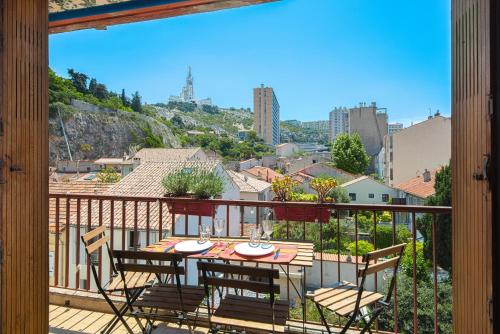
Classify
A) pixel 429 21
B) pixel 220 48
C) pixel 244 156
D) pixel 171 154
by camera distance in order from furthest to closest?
pixel 220 48
pixel 244 156
pixel 429 21
pixel 171 154

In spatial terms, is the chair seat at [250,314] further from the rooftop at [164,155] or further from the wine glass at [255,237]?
the rooftop at [164,155]

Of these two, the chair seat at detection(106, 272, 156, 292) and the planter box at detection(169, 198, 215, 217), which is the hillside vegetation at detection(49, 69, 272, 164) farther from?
the chair seat at detection(106, 272, 156, 292)

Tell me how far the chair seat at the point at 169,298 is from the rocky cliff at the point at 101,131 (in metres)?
30.5

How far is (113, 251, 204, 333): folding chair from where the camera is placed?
206 centimetres

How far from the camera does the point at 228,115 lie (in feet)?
164

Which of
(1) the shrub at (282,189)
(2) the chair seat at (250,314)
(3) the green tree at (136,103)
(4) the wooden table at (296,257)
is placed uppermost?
(3) the green tree at (136,103)

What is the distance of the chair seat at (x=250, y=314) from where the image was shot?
6.37 feet

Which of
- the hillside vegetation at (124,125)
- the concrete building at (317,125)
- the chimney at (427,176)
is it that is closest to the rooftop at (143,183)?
the chimney at (427,176)

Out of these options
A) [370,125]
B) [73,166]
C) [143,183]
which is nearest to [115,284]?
[143,183]

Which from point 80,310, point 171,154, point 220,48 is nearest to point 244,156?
point 171,154

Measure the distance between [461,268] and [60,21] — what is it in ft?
10.1

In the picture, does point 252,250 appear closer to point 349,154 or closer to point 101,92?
point 349,154

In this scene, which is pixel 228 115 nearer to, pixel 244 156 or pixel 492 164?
pixel 244 156

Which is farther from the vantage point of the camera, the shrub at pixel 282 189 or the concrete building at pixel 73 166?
the concrete building at pixel 73 166
